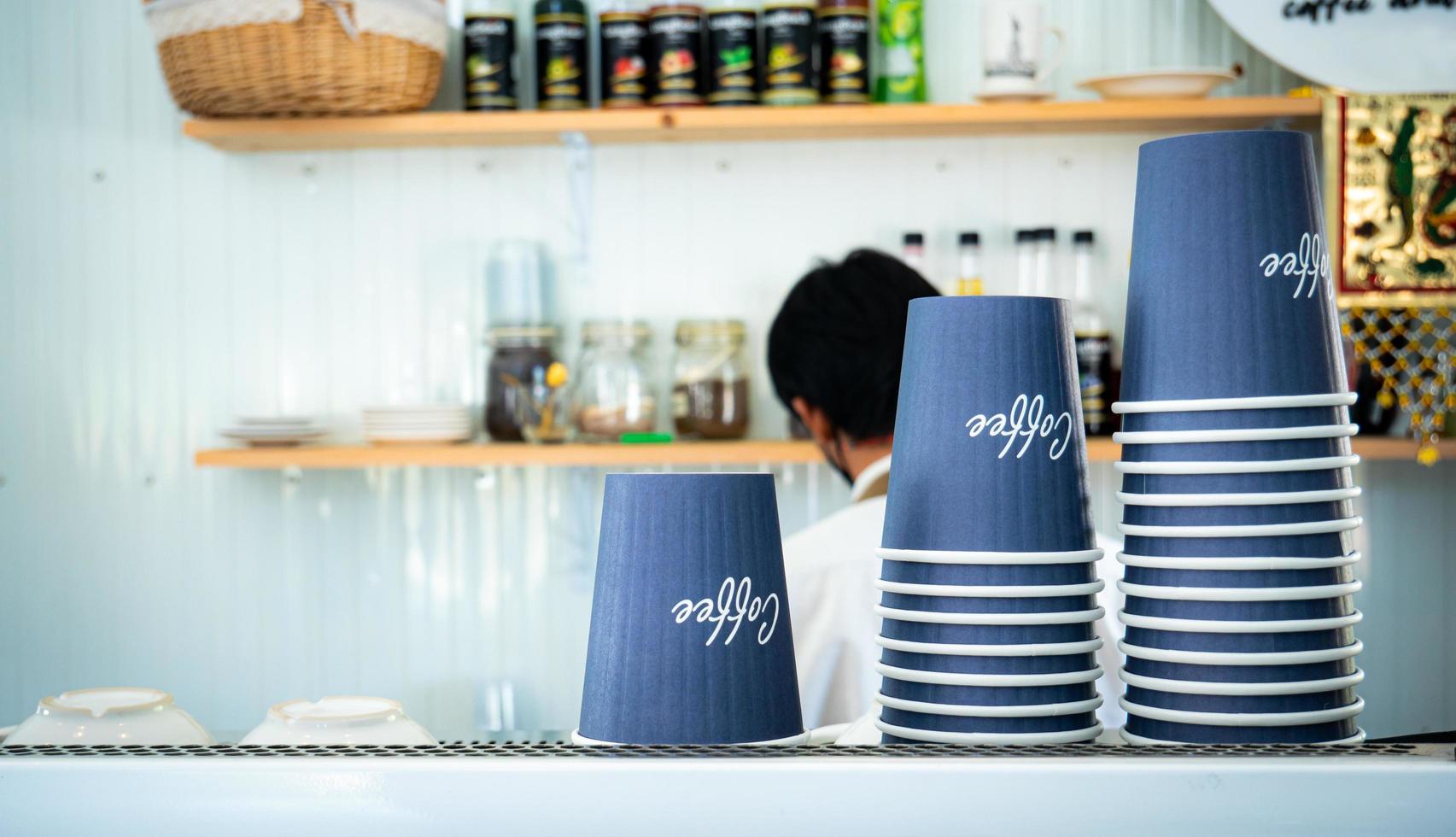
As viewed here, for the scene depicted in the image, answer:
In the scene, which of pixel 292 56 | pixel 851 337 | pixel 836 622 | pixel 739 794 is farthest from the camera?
pixel 292 56

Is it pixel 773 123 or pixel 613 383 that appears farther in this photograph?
pixel 613 383

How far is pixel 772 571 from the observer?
541 mm

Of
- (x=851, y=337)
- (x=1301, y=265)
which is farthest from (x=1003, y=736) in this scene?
(x=851, y=337)

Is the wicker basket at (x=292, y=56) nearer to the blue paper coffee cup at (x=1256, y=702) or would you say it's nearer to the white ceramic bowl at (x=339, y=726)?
the white ceramic bowl at (x=339, y=726)

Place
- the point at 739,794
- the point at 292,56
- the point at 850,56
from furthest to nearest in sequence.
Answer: the point at 850,56 < the point at 292,56 < the point at 739,794

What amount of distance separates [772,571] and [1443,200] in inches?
73.0

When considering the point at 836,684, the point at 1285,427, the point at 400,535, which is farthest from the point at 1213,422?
the point at 400,535

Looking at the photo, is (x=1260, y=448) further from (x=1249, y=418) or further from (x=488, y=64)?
(x=488, y=64)

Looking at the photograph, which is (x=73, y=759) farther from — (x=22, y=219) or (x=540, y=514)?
(x=22, y=219)

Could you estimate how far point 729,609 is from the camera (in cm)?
52

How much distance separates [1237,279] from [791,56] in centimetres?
163

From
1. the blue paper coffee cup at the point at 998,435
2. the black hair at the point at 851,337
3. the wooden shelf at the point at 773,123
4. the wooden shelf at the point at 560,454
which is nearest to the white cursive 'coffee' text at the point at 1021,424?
the blue paper coffee cup at the point at 998,435

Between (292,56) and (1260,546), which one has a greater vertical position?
(292,56)

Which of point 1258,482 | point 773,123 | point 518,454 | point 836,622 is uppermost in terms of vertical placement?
point 773,123
